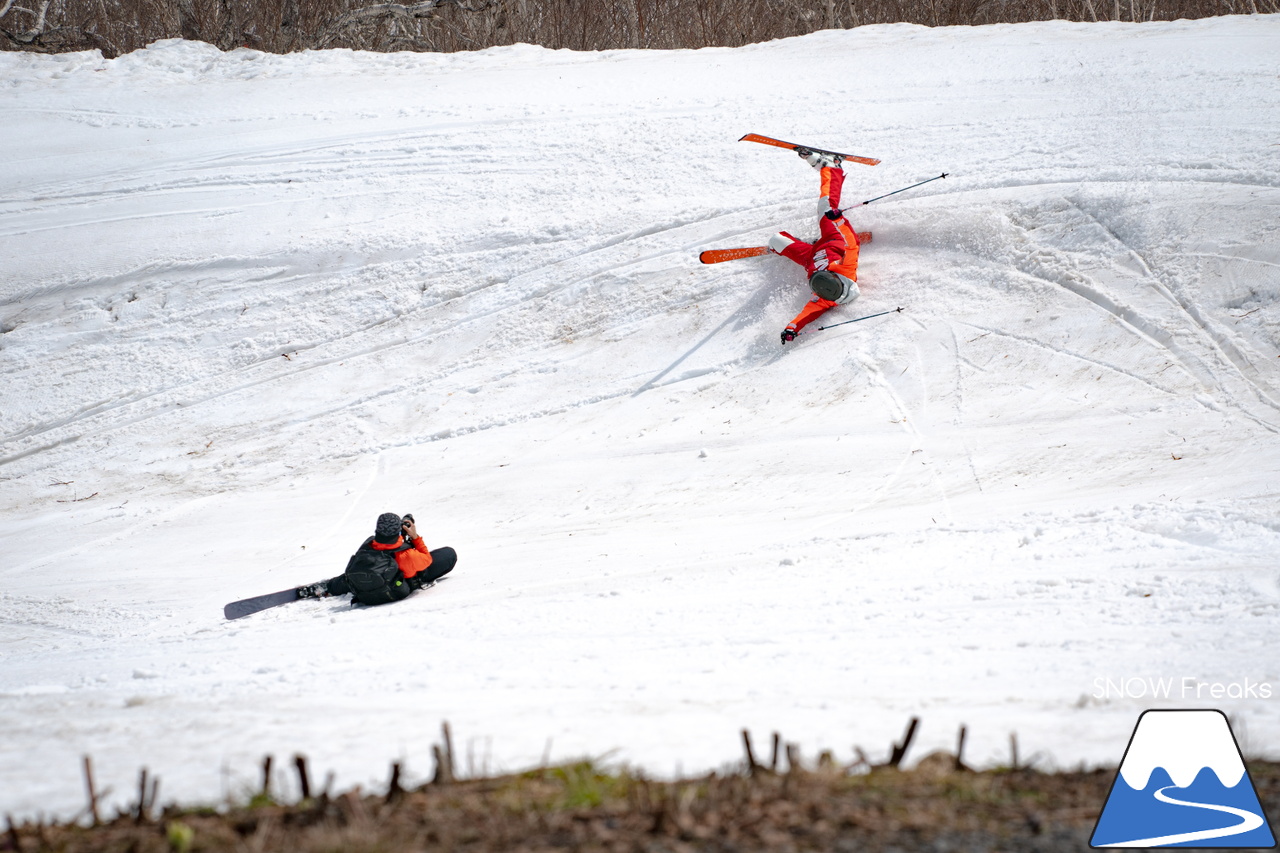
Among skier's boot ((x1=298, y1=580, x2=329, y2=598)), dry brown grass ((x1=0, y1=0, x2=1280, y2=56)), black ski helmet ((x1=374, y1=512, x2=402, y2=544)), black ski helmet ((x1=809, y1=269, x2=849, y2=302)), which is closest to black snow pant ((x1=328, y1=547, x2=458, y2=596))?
skier's boot ((x1=298, y1=580, x2=329, y2=598))

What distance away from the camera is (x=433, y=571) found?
24.4 feet

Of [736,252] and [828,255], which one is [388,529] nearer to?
[736,252]

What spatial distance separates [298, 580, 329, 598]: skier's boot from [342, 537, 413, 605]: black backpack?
1.25 feet

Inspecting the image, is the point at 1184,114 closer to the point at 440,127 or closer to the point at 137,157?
the point at 440,127

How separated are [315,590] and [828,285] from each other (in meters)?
5.95

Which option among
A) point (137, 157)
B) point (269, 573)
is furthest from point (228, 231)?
point (269, 573)

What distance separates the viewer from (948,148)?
38.0ft

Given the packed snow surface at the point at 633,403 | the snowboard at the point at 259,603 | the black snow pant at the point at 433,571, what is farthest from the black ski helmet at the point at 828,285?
the snowboard at the point at 259,603

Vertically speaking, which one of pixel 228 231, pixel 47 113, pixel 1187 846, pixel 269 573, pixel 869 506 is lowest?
pixel 269 573

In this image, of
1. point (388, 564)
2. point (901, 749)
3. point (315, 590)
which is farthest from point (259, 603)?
point (901, 749)

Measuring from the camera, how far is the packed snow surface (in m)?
4.38

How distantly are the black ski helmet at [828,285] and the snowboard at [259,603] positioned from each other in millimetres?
5190

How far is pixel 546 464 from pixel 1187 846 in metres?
7.16

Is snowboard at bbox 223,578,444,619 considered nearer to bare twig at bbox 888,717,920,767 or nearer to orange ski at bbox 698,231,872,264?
bare twig at bbox 888,717,920,767
